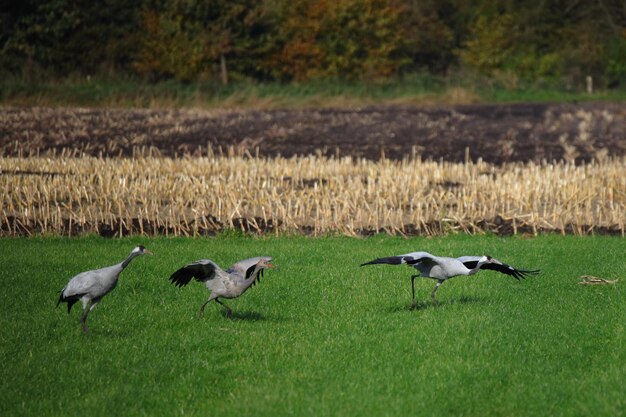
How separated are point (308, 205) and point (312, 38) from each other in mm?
52891

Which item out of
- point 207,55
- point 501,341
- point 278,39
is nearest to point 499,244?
point 501,341

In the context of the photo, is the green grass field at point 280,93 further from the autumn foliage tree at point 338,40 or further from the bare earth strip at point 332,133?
the bare earth strip at point 332,133

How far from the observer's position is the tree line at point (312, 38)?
63.5 m

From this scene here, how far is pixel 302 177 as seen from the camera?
1091 inches

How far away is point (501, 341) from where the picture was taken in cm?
1156

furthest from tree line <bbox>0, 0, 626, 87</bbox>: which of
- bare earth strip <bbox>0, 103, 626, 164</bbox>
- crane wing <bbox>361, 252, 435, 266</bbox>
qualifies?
crane wing <bbox>361, 252, 435, 266</bbox>

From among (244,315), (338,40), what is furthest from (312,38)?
(244,315)

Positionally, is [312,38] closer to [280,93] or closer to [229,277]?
[280,93]

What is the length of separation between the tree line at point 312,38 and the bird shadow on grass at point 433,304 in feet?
150

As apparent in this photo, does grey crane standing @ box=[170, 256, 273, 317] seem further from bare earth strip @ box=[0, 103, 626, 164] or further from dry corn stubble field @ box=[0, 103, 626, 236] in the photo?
bare earth strip @ box=[0, 103, 626, 164]

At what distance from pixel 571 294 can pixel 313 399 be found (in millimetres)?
5793

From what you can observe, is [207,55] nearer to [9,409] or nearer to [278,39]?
A: [278,39]

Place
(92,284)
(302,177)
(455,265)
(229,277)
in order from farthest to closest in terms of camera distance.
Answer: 1. (302,177)
2. (455,265)
3. (229,277)
4. (92,284)

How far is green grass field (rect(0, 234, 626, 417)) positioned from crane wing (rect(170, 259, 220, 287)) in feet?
2.00
